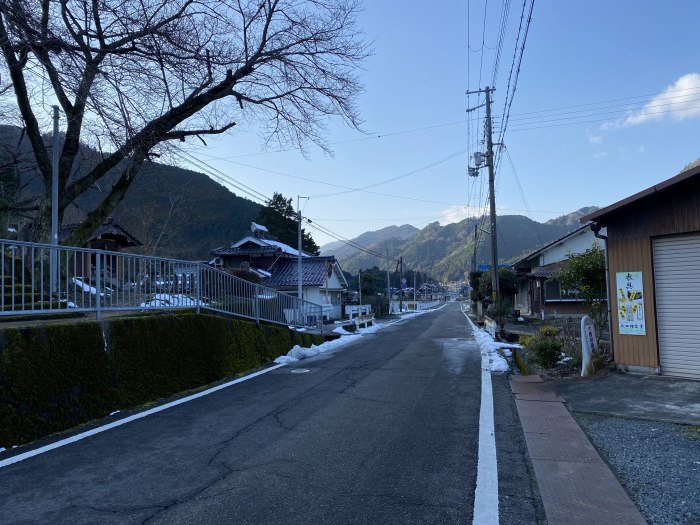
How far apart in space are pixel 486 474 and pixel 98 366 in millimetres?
5085

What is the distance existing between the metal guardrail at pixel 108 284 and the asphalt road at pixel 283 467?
2.02 m

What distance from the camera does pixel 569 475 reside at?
4387 millimetres

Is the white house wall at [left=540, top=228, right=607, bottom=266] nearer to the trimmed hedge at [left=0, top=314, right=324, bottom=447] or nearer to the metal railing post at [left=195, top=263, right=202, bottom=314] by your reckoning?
the metal railing post at [left=195, top=263, right=202, bottom=314]

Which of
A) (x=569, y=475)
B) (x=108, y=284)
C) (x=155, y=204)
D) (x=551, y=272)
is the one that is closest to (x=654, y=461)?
(x=569, y=475)

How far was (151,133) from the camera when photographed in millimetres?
9836

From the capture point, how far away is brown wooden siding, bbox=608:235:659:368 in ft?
27.9

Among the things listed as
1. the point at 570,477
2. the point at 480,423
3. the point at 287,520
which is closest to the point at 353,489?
the point at 287,520

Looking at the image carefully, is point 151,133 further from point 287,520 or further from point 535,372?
point 535,372

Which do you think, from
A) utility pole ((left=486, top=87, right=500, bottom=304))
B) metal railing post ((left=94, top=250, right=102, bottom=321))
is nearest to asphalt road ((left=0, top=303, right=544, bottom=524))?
metal railing post ((left=94, top=250, right=102, bottom=321))

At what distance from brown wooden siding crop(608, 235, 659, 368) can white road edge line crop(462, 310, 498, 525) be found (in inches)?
132

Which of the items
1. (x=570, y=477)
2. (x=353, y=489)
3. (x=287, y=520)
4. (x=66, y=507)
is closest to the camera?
(x=287, y=520)

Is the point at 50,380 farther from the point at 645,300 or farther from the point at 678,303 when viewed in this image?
the point at 678,303

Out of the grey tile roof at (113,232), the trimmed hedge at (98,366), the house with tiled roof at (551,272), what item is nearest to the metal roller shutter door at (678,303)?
the trimmed hedge at (98,366)

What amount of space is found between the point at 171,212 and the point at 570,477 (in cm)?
2677
